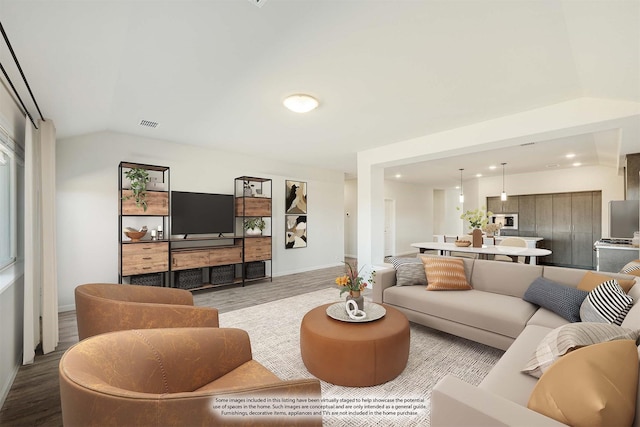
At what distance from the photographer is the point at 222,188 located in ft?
17.8

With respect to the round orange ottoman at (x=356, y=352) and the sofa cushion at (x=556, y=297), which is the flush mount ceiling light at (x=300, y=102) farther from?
the sofa cushion at (x=556, y=297)

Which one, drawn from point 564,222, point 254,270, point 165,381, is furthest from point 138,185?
point 564,222

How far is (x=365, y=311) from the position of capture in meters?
Result: 2.65

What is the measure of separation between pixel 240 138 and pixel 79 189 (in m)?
2.34

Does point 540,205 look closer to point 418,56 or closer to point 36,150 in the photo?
point 418,56

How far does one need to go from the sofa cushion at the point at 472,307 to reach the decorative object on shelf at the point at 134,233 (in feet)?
11.8

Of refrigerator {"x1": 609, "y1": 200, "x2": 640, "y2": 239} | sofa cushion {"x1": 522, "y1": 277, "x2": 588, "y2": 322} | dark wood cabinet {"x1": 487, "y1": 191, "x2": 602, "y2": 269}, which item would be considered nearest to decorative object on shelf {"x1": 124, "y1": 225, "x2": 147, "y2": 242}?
sofa cushion {"x1": 522, "y1": 277, "x2": 588, "y2": 322}

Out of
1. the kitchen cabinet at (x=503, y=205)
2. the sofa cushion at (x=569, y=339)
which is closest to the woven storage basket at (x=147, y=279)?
the sofa cushion at (x=569, y=339)

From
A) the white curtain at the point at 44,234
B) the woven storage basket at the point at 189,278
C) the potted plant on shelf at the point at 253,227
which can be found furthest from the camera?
the potted plant on shelf at the point at 253,227

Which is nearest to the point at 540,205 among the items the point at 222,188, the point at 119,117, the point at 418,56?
the point at 418,56

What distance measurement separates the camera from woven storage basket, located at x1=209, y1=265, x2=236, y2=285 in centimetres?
491

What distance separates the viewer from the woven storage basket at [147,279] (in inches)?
163

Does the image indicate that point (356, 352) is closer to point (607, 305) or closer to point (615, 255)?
point (607, 305)

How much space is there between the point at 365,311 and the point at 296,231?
4063 mm
